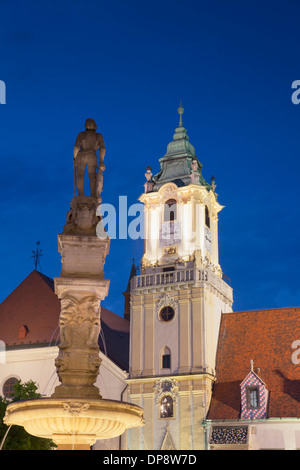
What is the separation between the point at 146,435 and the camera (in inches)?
1596

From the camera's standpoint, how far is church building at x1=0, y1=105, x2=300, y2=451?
3909 centimetres

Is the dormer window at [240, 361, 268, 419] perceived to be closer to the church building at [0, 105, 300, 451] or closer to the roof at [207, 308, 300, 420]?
the church building at [0, 105, 300, 451]

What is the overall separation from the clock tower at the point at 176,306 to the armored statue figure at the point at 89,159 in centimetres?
2725

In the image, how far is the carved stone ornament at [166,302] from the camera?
141 ft

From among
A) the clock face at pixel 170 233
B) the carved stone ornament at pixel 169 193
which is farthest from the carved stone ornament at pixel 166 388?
the carved stone ornament at pixel 169 193

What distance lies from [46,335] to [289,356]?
14668 millimetres

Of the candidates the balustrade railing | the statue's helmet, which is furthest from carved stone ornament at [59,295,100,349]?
the balustrade railing

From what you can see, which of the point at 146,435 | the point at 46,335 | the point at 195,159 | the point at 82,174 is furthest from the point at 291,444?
the point at 82,174

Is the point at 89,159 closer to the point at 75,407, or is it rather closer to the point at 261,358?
the point at 75,407

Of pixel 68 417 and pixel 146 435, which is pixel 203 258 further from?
pixel 68 417

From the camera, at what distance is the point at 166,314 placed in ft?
141

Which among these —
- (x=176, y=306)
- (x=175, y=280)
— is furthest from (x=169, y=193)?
(x=176, y=306)

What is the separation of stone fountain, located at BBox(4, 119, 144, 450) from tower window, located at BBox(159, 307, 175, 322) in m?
28.6

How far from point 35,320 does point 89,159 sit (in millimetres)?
31186
